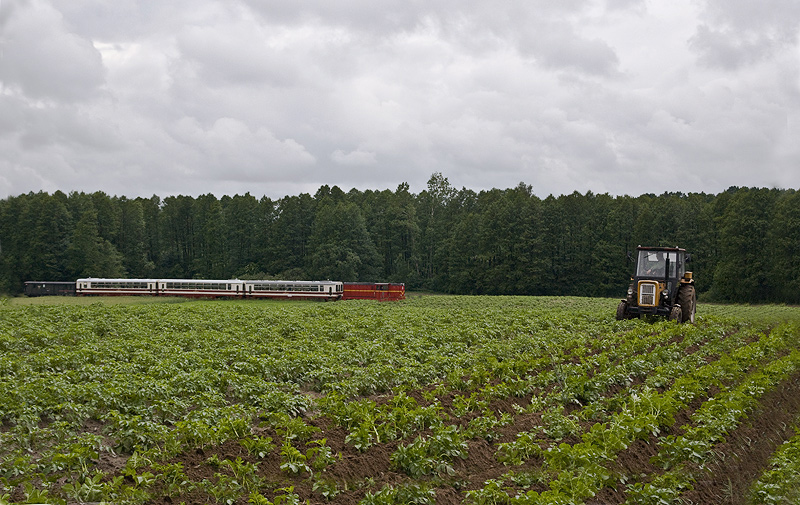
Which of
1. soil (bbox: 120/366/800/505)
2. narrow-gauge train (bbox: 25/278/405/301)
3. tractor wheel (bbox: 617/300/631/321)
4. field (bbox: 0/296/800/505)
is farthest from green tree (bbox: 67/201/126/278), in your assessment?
soil (bbox: 120/366/800/505)

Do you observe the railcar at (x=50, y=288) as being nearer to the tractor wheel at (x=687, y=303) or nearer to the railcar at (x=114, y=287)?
the railcar at (x=114, y=287)

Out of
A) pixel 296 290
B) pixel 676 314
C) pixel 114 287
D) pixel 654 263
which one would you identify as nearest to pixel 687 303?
pixel 676 314

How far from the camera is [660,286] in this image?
80.6ft

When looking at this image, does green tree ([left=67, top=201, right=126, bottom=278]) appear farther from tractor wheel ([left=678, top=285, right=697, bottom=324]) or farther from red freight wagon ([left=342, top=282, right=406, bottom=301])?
tractor wheel ([left=678, top=285, right=697, bottom=324])

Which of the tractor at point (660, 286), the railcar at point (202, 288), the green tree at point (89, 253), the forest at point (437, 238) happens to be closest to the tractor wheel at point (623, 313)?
the tractor at point (660, 286)

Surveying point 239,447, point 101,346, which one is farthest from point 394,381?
point 101,346

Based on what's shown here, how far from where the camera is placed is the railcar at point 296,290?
53.3m

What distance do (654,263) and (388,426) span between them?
18.4m

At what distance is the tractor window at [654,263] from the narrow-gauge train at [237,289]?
98.4 ft

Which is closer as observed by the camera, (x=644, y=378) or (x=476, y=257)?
(x=644, y=378)

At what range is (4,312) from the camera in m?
24.5

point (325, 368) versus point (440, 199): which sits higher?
point (440, 199)

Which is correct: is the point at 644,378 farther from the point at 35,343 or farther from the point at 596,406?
the point at 35,343

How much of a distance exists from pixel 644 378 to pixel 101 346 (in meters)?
13.3
